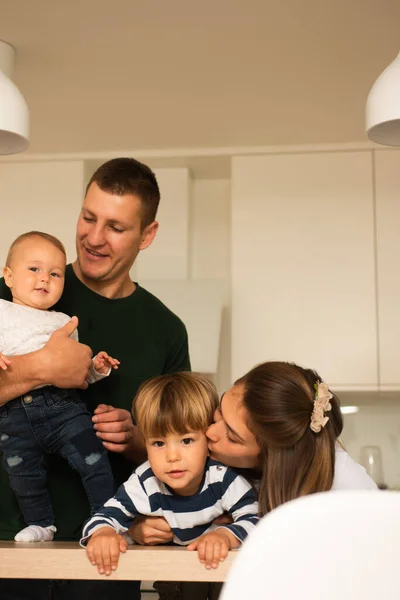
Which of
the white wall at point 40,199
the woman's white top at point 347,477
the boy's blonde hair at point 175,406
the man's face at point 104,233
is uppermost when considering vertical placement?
the white wall at point 40,199

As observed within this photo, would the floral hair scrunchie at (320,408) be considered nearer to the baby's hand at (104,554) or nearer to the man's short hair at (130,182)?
the baby's hand at (104,554)

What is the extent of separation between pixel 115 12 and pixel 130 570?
71.5 inches

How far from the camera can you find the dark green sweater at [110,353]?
1609mm

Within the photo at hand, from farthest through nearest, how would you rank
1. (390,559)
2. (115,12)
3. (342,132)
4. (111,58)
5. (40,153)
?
(40,153), (342,132), (111,58), (115,12), (390,559)

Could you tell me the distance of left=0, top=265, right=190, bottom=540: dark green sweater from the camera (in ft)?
5.28

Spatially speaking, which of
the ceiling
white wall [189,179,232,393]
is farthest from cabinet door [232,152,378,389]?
white wall [189,179,232,393]


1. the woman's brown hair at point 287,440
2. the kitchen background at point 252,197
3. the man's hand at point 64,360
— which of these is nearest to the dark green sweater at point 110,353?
the man's hand at point 64,360

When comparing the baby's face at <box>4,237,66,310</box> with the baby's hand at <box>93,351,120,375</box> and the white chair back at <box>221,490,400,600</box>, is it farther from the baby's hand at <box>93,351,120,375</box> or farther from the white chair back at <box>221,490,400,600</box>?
the white chair back at <box>221,490,400,600</box>

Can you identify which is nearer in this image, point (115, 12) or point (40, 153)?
point (115, 12)

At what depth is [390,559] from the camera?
52 cm

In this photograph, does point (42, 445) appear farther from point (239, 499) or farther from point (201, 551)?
point (201, 551)

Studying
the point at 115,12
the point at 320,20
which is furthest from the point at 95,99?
the point at 320,20

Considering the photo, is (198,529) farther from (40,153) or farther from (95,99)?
(40,153)

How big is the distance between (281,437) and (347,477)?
0.15m
